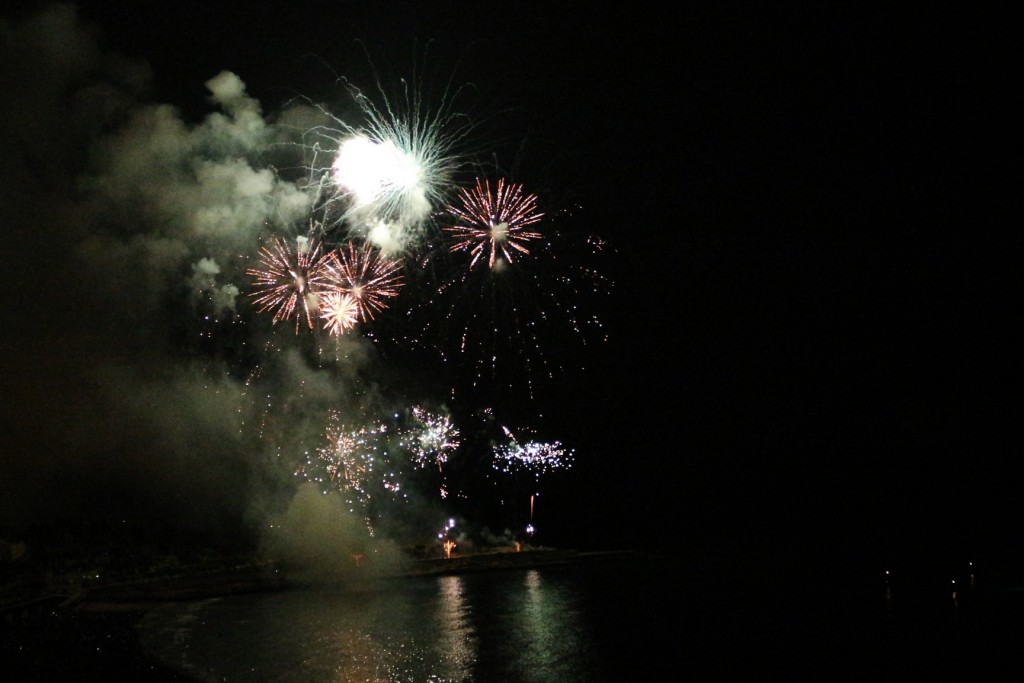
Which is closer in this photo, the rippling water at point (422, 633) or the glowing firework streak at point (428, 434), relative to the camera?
the rippling water at point (422, 633)

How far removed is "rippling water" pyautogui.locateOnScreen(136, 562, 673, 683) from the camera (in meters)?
13.1

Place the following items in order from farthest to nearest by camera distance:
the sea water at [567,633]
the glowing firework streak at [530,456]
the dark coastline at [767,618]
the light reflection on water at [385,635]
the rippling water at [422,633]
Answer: the glowing firework streak at [530,456], the dark coastline at [767,618], the sea water at [567,633], the rippling water at [422,633], the light reflection on water at [385,635]

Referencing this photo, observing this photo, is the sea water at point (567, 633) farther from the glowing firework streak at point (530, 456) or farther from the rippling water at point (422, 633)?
the glowing firework streak at point (530, 456)

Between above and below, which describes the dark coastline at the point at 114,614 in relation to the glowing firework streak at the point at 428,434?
below

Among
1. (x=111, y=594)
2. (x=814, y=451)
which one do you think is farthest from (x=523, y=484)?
(x=111, y=594)

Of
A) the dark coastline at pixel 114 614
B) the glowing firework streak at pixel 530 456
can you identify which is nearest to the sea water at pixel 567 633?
the dark coastline at pixel 114 614

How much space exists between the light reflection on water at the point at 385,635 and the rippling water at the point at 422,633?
0.09ft

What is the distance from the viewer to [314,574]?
28.3 meters

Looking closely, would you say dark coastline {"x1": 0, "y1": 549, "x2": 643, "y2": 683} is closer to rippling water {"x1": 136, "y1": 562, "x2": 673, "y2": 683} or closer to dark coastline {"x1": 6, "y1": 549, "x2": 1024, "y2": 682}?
dark coastline {"x1": 6, "y1": 549, "x2": 1024, "y2": 682}

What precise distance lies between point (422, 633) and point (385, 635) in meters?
0.78

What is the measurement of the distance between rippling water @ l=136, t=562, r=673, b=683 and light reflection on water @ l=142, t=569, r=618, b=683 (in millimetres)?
27

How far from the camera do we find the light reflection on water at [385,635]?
13.0 metres

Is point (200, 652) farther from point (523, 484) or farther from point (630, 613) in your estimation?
point (523, 484)

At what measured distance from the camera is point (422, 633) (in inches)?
659
